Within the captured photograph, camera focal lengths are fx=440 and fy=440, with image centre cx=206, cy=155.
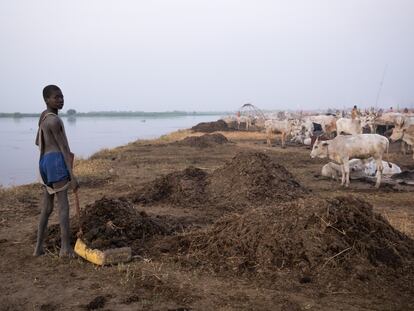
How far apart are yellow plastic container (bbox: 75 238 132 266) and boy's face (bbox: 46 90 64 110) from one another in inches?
78.9

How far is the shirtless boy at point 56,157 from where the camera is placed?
6148 mm

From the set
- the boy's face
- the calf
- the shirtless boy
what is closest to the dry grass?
the shirtless boy

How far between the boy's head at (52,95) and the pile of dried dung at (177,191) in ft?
14.9

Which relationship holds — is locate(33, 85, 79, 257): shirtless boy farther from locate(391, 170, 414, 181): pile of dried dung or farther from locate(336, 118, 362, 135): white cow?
locate(336, 118, 362, 135): white cow

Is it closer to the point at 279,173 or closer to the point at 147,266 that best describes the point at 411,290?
the point at 147,266

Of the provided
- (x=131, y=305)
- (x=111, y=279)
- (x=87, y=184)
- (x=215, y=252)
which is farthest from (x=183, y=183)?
(x=131, y=305)

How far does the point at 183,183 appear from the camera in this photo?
36.2 ft

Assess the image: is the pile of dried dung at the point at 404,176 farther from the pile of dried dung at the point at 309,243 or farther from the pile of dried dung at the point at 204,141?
the pile of dried dung at the point at 204,141

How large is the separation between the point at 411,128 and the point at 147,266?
17.2 metres

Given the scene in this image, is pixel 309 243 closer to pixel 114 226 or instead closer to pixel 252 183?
pixel 114 226

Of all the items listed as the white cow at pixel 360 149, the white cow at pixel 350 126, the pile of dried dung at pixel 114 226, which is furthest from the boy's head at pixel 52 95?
the white cow at pixel 350 126

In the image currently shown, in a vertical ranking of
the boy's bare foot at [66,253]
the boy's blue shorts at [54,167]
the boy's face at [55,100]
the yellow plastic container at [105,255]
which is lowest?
the boy's bare foot at [66,253]

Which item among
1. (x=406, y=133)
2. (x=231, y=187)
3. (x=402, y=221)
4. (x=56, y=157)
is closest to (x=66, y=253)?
(x=56, y=157)

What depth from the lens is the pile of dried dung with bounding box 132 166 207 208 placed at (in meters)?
10.4
